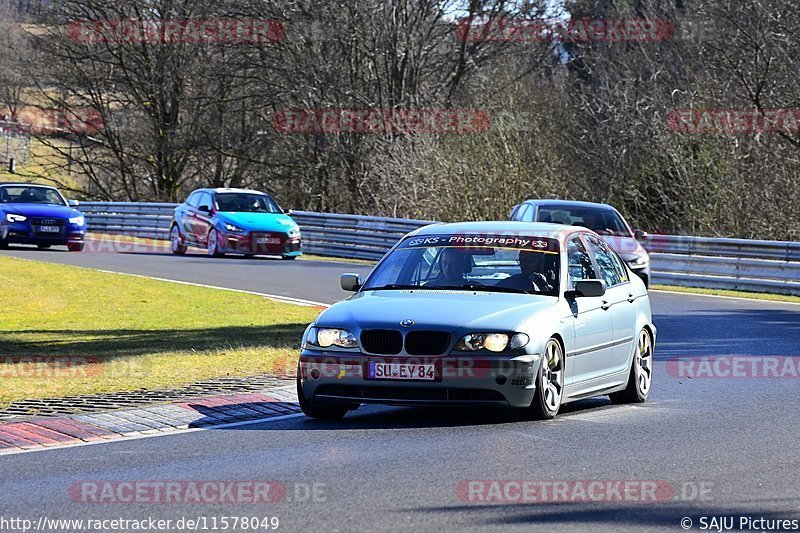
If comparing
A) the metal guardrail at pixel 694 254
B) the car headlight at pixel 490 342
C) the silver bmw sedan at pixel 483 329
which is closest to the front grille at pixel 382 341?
the silver bmw sedan at pixel 483 329

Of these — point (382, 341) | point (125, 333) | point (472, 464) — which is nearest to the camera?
point (472, 464)

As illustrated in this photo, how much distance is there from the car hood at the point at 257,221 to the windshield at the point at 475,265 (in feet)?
65.3

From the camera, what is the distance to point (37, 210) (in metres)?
31.8

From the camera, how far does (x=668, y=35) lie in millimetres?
56344

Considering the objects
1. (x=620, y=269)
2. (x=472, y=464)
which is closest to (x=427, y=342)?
(x=472, y=464)

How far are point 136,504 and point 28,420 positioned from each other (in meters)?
2.98

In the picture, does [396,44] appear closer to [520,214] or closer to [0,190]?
[0,190]

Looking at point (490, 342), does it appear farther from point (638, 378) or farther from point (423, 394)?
point (638, 378)

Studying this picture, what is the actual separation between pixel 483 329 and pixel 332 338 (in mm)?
1090

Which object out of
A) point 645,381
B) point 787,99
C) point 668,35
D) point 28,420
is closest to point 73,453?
point 28,420

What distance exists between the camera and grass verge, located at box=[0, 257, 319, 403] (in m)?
12.5

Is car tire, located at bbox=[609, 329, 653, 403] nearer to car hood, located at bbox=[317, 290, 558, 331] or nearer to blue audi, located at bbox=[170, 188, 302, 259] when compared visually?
car hood, located at bbox=[317, 290, 558, 331]

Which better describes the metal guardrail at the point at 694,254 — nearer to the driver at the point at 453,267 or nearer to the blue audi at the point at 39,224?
the blue audi at the point at 39,224

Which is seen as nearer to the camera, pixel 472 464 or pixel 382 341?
pixel 472 464
